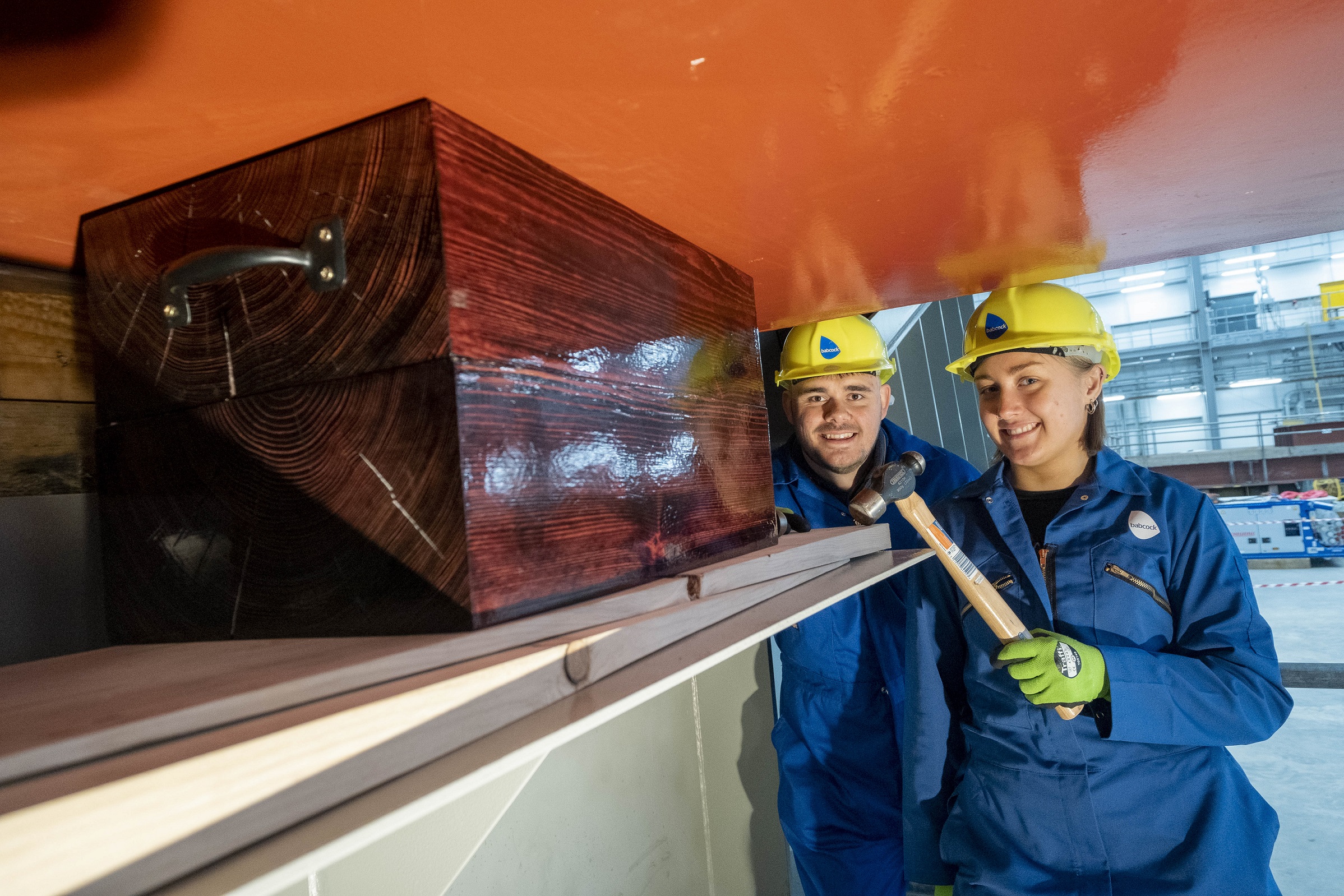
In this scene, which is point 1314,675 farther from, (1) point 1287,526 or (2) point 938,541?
(1) point 1287,526

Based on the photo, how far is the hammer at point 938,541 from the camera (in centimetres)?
182

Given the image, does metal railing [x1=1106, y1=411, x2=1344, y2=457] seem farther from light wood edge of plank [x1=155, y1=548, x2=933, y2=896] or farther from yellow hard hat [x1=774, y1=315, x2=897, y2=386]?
light wood edge of plank [x1=155, y1=548, x2=933, y2=896]

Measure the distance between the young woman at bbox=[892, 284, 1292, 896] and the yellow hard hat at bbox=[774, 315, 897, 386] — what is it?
0.65 m

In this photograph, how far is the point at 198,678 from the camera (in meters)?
0.64

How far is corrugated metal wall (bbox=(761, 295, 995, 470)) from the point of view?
579 centimetres

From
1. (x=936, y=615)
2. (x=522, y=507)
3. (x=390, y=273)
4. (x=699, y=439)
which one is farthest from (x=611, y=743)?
(x=390, y=273)

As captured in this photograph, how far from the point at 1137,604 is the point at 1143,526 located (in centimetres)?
20

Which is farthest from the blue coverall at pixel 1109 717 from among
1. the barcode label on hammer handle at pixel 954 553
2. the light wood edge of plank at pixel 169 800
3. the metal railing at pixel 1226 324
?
the metal railing at pixel 1226 324

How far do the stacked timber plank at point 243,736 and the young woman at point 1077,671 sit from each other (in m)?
1.52

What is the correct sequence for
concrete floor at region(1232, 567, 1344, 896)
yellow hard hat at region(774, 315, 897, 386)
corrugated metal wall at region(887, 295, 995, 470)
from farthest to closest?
corrugated metal wall at region(887, 295, 995, 470) < concrete floor at region(1232, 567, 1344, 896) < yellow hard hat at region(774, 315, 897, 386)

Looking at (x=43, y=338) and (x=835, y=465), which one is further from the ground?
(x=43, y=338)

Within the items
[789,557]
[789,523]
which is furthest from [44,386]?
[789,523]

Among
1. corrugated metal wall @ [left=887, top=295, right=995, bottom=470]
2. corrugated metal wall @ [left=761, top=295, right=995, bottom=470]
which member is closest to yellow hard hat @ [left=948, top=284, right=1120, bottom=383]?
corrugated metal wall @ [left=761, top=295, right=995, bottom=470]

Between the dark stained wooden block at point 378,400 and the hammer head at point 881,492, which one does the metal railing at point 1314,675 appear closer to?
the hammer head at point 881,492
